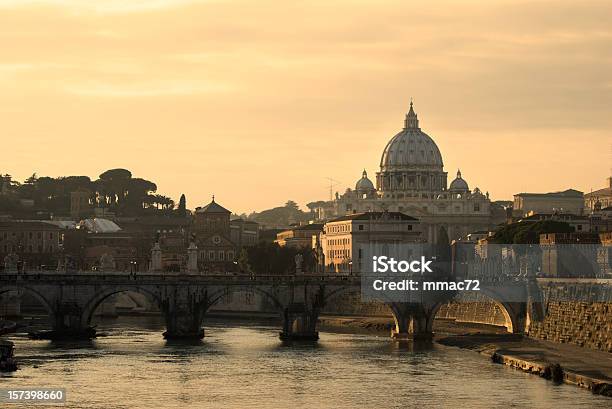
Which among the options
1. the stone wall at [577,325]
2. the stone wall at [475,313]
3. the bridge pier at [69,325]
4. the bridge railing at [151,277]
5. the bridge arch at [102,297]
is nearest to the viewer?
the stone wall at [577,325]

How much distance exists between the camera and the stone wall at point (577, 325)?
338 ft

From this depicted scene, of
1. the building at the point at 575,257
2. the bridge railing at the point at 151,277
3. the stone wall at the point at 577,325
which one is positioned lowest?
the stone wall at the point at 577,325

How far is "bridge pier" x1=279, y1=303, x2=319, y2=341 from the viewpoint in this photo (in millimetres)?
123806

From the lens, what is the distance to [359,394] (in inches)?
3588

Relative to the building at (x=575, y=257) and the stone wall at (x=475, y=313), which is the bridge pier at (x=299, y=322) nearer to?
the stone wall at (x=475, y=313)

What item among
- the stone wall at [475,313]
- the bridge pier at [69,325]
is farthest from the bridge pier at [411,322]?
the bridge pier at [69,325]

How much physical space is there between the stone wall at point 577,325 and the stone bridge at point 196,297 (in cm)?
558

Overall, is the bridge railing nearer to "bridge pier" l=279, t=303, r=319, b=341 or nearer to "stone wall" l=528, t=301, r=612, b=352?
"bridge pier" l=279, t=303, r=319, b=341

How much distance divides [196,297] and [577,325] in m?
24.7

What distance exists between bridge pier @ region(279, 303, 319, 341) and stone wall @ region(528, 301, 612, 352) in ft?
40.6

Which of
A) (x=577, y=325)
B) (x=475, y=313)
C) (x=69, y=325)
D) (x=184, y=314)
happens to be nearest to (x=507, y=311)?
(x=475, y=313)

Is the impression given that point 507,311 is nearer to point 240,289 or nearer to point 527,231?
point 240,289

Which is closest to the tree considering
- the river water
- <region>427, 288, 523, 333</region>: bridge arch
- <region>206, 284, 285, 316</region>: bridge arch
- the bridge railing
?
<region>427, 288, 523, 333</region>: bridge arch

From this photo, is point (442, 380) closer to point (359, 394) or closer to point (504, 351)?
point (359, 394)
